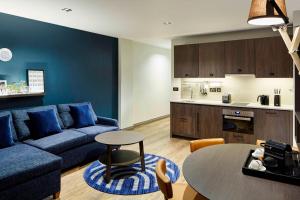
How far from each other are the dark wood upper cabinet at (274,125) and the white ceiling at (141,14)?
1.75 m

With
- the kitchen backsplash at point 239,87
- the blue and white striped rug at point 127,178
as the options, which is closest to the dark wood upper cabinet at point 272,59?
the kitchen backsplash at point 239,87

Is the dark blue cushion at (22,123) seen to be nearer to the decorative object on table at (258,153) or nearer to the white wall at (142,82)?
the white wall at (142,82)

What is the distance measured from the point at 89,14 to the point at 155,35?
7.13 feet

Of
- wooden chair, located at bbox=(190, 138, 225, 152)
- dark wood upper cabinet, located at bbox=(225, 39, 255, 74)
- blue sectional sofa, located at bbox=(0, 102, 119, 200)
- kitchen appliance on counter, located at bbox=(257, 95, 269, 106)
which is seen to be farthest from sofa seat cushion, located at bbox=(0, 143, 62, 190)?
kitchen appliance on counter, located at bbox=(257, 95, 269, 106)

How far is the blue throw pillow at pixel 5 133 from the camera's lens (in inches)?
127

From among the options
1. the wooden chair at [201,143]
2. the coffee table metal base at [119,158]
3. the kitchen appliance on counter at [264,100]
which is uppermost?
the kitchen appliance on counter at [264,100]

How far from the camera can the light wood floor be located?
2.92 m

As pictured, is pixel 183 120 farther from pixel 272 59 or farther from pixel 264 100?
pixel 272 59

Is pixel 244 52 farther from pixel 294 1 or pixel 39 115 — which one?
pixel 39 115

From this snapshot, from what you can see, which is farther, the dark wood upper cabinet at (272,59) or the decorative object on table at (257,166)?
the dark wood upper cabinet at (272,59)

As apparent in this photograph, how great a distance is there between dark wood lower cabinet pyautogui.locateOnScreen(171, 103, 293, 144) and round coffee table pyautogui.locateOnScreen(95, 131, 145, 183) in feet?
6.32

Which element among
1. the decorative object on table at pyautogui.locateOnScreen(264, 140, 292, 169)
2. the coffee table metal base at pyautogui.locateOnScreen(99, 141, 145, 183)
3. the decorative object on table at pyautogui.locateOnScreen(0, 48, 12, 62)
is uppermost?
the decorative object on table at pyautogui.locateOnScreen(0, 48, 12, 62)

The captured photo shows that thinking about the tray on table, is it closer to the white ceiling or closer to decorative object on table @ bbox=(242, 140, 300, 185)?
decorative object on table @ bbox=(242, 140, 300, 185)

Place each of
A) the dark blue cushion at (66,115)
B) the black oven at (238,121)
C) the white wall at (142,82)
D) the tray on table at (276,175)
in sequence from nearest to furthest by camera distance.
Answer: the tray on table at (276,175), the dark blue cushion at (66,115), the black oven at (238,121), the white wall at (142,82)
